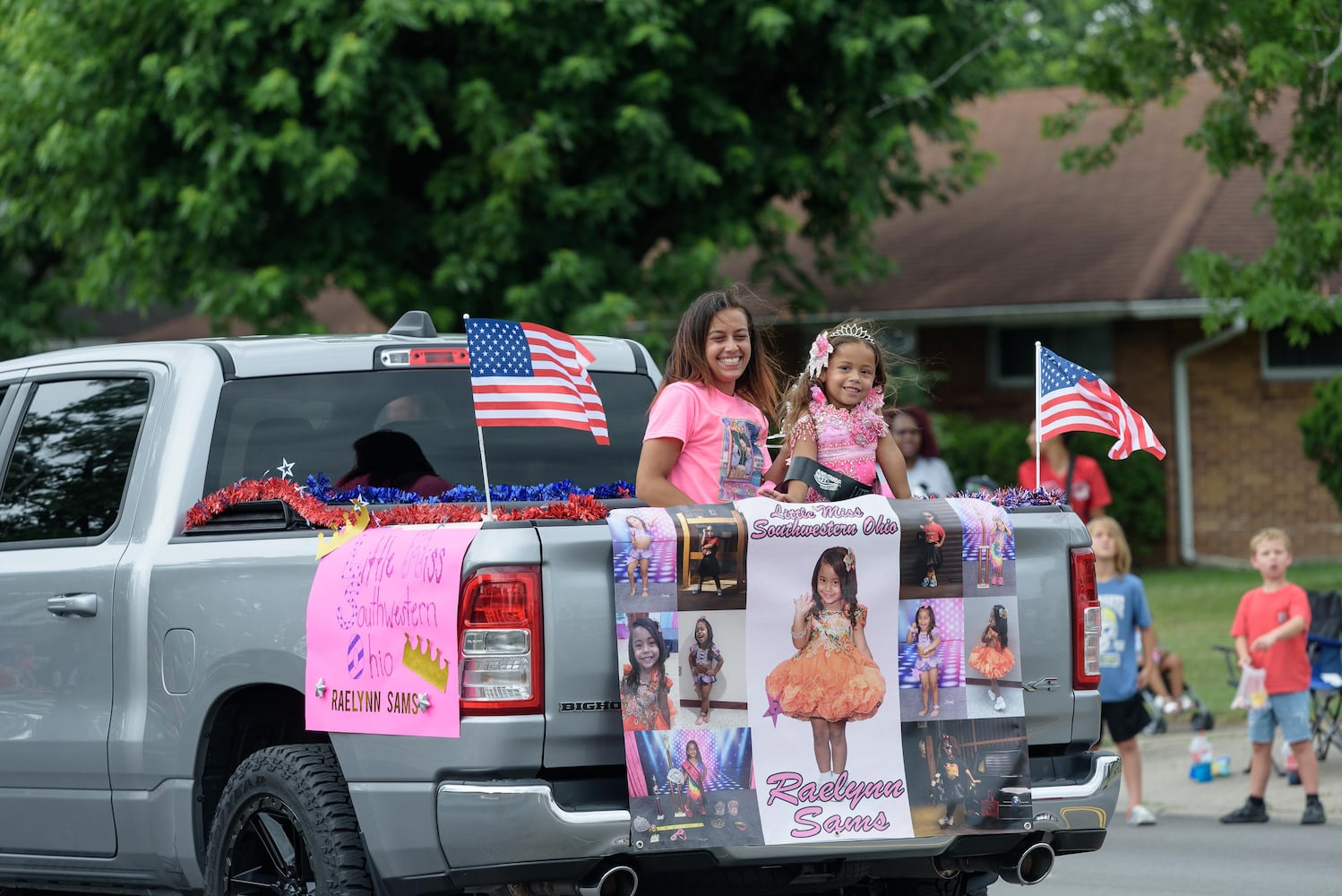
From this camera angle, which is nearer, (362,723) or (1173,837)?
(362,723)

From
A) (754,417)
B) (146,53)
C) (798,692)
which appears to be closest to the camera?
Result: (798,692)

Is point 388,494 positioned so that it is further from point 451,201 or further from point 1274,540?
point 451,201

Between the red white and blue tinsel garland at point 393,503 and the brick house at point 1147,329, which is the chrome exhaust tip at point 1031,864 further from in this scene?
the brick house at point 1147,329

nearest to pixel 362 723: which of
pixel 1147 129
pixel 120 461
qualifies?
pixel 120 461

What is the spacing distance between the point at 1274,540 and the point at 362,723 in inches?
240

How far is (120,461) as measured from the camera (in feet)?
20.2

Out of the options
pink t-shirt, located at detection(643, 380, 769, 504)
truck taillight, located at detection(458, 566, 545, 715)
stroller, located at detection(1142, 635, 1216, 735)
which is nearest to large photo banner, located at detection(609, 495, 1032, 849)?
truck taillight, located at detection(458, 566, 545, 715)

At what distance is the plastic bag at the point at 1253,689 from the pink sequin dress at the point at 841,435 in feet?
14.4

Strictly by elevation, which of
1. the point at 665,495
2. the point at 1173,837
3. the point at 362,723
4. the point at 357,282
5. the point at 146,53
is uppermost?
the point at 146,53

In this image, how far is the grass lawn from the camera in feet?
45.5

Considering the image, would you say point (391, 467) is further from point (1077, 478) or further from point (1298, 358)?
point (1298, 358)

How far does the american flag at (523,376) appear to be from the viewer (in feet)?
17.4

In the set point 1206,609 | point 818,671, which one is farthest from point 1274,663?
point 1206,609

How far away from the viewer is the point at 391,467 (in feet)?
20.6
